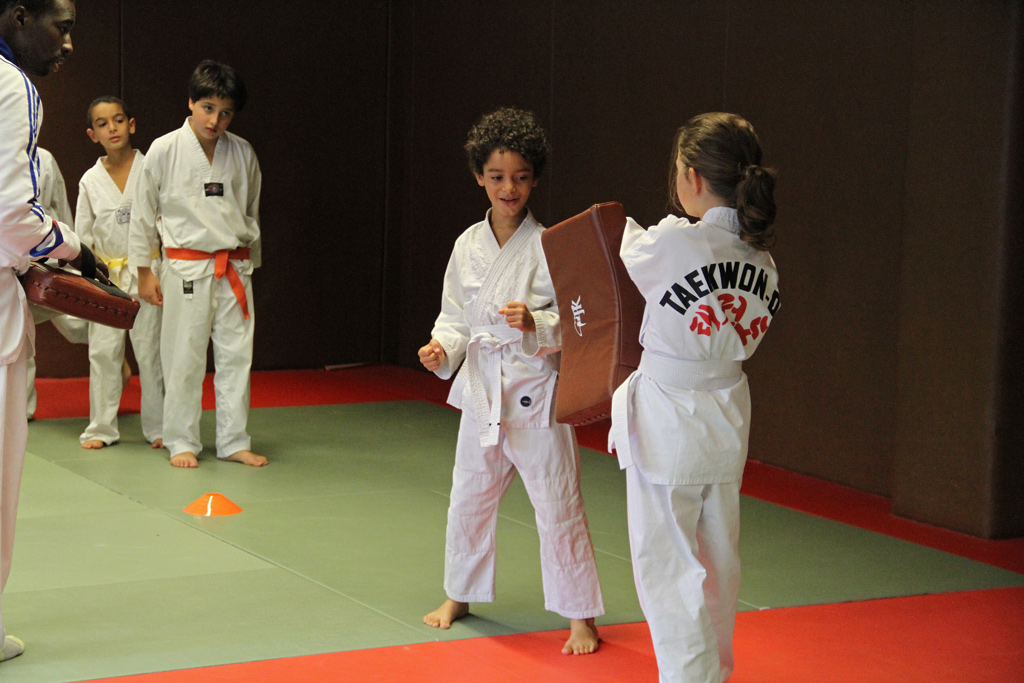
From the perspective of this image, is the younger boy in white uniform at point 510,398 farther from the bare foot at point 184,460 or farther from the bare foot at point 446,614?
the bare foot at point 184,460

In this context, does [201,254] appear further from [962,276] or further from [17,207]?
[962,276]

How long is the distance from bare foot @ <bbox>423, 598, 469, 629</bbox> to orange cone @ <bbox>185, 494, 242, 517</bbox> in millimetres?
1376

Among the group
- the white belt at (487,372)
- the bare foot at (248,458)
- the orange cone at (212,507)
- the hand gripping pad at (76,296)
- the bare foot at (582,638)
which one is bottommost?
the bare foot at (248,458)

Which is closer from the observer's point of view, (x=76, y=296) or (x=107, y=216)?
(x=76, y=296)

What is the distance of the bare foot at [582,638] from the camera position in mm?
2982

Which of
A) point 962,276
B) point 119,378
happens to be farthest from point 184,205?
point 962,276

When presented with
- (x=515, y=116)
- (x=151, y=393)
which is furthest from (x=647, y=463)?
(x=151, y=393)

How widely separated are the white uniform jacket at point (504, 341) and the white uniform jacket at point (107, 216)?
9.83 ft

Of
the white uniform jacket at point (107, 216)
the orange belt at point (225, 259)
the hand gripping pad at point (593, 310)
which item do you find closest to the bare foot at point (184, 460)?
the orange belt at point (225, 259)

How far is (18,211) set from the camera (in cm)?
248

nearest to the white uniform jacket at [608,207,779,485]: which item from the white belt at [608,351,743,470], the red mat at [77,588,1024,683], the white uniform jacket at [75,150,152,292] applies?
the white belt at [608,351,743,470]

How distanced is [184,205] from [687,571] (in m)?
3.30

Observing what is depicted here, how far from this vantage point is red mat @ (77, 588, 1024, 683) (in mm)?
2791

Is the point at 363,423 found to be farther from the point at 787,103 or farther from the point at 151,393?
the point at 787,103
